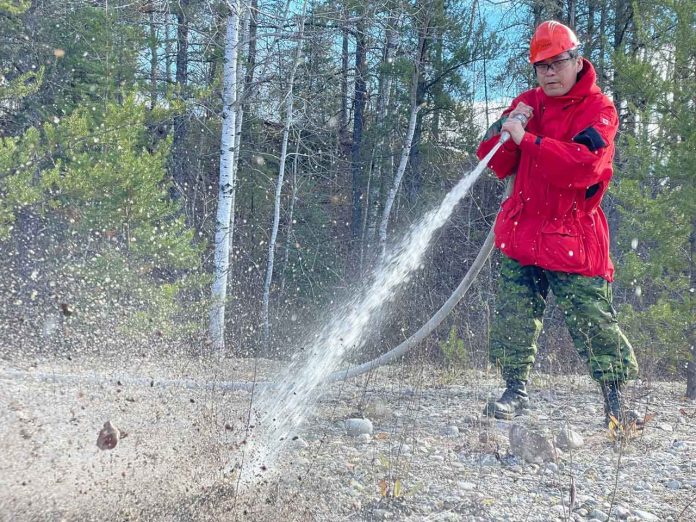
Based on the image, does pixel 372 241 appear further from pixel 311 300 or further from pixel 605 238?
pixel 605 238

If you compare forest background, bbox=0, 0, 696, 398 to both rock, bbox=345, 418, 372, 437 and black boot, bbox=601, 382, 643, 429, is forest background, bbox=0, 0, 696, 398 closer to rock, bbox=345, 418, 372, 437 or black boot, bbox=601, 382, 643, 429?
black boot, bbox=601, 382, 643, 429

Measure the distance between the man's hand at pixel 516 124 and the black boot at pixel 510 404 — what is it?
1573 millimetres

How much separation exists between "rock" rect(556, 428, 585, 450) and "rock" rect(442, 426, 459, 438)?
59 cm

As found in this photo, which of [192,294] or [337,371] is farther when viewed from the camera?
[192,294]

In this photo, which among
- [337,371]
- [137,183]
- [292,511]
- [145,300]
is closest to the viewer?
[292,511]

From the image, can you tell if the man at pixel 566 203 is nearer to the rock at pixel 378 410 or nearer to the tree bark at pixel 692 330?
the rock at pixel 378 410

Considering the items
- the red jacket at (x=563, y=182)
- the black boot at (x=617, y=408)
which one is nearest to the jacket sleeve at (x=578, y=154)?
the red jacket at (x=563, y=182)

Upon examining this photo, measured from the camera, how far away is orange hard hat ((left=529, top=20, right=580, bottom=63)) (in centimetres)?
368

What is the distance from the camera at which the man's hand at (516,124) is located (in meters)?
3.68

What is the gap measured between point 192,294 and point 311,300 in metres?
5.37

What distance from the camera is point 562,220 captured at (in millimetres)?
3814

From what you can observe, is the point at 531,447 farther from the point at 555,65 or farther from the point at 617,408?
the point at 555,65

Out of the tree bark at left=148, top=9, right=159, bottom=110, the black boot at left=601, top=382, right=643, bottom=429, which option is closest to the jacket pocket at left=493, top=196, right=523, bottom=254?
the black boot at left=601, top=382, right=643, bottom=429

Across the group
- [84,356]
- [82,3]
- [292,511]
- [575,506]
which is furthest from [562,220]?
[82,3]
